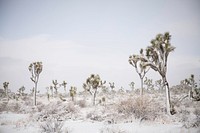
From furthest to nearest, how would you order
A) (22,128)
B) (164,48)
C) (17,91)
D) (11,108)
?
1. (17,91)
2. (11,108)
3. (164,48)
4. (22,128)

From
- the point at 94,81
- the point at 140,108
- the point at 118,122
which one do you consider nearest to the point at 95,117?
the point at 118,122

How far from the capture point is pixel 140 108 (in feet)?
30.0

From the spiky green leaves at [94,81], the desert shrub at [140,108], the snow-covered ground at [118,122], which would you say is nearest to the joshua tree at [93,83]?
the spiky green leaves at [94,81]

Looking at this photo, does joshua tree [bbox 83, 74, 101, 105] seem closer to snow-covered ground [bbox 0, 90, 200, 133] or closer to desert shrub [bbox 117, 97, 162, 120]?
snow-covered ground [bbox 0, 90, 200, 133]

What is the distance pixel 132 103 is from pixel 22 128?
5614 mm

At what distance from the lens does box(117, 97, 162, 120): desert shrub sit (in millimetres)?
9062

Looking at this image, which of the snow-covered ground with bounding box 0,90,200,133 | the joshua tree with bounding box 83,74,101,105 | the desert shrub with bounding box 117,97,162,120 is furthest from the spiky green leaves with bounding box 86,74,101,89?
the desert shrub with bounding box 117,97,162,120

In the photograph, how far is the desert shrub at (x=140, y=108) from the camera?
29.7 feet

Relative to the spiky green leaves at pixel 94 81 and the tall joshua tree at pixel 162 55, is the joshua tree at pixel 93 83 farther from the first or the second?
the tall joshua tree at pixel 162 55

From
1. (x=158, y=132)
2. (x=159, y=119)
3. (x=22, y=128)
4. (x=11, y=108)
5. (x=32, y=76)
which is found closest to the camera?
(x=158, y=132)

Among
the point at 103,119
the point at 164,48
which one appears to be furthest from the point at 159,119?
the point at 164,48

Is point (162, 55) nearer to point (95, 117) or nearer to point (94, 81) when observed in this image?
point (95, 117)

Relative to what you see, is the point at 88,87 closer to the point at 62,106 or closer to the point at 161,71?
the point at 62,106

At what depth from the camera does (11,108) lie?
16422 mm
